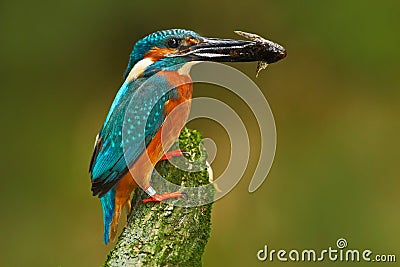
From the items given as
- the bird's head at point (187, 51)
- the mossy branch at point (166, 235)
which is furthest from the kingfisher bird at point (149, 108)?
the mossy branch at point (166, 235)

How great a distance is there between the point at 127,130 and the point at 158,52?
10.6 inches

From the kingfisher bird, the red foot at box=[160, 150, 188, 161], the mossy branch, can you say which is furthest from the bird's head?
the mossy branch

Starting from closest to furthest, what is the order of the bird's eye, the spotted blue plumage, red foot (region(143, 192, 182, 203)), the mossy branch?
the mossy branch → red foot (region(143, 192, 182, 203)) → the spotted blue plumage → the bird's eye

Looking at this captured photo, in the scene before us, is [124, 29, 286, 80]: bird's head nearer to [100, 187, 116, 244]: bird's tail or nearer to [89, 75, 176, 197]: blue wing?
[89, 75, 176, 197]: blue wing

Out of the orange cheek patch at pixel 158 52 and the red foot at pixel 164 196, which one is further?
the orange cheek patch at pixel 158 52

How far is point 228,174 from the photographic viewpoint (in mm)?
2219

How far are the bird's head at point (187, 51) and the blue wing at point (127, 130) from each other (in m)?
0.06

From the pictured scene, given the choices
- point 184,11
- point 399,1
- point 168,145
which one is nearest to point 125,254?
point 168,145

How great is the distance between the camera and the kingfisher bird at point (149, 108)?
2.01 m

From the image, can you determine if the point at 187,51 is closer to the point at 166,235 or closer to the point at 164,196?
the point at 164,196

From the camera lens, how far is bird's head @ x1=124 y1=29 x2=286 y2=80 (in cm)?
204

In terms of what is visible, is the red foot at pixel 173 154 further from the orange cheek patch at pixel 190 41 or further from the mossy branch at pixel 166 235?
the orange cheek patch at pixel 190 41

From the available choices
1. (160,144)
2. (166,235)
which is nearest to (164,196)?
(166,235)

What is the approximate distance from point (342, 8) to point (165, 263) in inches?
96.6
